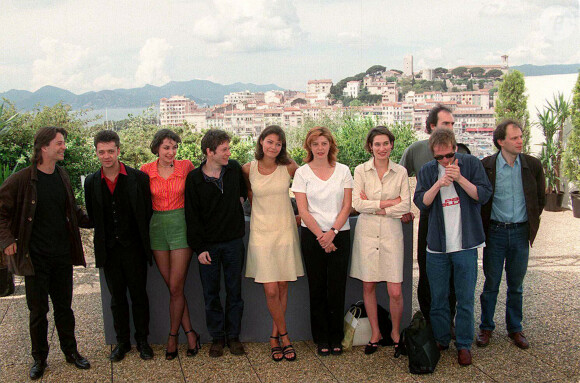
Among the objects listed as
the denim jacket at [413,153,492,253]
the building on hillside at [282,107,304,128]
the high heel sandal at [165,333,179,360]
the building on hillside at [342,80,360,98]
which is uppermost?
the building on hillside at [342,80,360,98]

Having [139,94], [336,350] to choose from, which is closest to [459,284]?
[336,350]

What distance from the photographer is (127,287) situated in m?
3.46

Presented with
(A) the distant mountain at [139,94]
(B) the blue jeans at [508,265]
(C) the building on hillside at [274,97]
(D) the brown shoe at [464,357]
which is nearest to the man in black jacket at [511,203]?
(B) the blue jeans at [508,265]

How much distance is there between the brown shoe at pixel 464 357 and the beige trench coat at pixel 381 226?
1.92 ft

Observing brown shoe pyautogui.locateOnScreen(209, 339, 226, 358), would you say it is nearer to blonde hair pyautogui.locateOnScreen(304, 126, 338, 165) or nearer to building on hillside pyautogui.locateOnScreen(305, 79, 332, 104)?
blonde hair pyautogui.locateOnScreen(304, 126, 338, 165)

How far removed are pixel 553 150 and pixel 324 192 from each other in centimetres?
797

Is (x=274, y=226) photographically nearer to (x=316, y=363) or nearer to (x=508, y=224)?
(x=316, y=363)

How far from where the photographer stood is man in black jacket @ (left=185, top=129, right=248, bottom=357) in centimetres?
321

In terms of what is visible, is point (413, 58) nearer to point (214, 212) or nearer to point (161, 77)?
point (161, 77)

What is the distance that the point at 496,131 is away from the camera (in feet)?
11.0

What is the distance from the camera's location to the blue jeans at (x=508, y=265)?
3324mm

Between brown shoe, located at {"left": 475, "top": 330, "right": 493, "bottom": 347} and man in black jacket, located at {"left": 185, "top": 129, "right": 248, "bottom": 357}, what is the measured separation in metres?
1.63

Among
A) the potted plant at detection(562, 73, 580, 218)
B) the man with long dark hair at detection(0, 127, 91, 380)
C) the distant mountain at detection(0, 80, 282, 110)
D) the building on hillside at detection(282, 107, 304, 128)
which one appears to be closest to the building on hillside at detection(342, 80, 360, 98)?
the building on hillside at detection(282, 107, 304, 128)

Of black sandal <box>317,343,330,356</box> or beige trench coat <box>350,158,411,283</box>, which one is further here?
black sandal <box>317,343,330,356</box>
